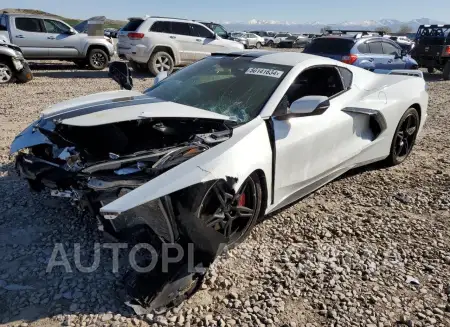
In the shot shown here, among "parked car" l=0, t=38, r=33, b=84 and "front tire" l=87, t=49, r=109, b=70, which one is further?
"front tire" l=87, t=49, r=109, b=70

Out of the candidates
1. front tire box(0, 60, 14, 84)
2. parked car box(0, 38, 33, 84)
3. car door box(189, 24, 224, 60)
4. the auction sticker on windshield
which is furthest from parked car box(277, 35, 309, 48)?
the auction sticker on windshield

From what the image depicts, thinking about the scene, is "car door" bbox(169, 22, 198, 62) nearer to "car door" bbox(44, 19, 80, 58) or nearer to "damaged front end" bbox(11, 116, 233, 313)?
"car door" bbox(44, 19, 80, 58)

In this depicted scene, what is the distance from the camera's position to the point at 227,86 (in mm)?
3729

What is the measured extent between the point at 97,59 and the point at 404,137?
1147 centimetres

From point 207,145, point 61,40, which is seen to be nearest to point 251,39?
point 61,40

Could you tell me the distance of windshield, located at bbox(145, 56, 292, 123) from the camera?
346 centimetres

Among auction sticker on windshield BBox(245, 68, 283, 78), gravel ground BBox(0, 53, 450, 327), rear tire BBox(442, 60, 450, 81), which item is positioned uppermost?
auction sticker on windshield BBox(245, 68, 283, 78)

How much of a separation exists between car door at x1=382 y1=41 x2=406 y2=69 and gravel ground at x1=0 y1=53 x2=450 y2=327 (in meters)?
7.53

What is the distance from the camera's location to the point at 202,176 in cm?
253

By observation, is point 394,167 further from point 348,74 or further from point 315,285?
point 315,285

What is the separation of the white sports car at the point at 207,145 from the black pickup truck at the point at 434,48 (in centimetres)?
1146

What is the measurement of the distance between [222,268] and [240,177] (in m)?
0.69

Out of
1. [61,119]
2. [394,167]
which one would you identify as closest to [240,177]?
[61,119]

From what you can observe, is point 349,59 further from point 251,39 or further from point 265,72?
point 251,39
